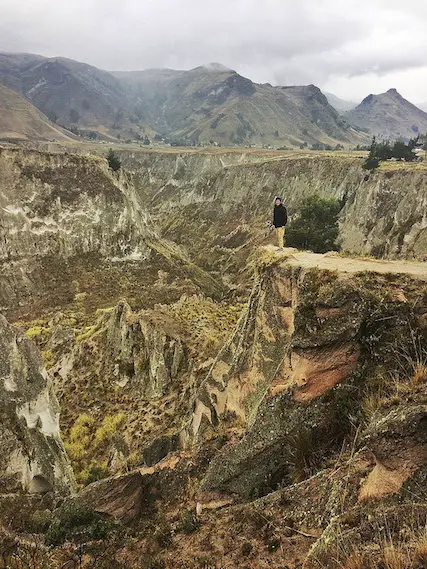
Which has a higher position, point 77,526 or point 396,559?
point 396,559

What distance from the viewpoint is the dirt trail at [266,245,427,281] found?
11.0 metres

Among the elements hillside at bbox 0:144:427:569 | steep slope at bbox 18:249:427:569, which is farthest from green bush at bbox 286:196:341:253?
steep slope at bbox 18:249:427:569

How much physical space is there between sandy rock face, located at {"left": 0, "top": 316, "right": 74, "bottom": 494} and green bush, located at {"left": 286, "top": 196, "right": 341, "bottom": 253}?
95.3 ft

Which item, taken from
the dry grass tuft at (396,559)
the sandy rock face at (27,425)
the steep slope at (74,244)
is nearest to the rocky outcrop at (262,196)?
the steep slope at (74,244)

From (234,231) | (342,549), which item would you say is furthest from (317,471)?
(234,231)

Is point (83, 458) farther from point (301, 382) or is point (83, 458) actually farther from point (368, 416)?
point (368, 416)

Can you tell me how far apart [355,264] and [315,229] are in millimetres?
33496

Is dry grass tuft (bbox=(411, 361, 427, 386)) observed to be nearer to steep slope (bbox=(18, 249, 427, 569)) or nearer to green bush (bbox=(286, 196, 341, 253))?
Result: steep slope (bbox=(18, 249, 427, 569))

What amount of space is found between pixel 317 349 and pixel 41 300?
47.6 meters

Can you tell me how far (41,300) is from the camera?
51.4m

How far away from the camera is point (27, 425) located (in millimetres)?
17234

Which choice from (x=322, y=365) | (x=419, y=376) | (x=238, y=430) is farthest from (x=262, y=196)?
(x=419, y=376)

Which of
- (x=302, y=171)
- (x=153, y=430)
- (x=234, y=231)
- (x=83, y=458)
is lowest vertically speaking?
(x=83, y=458)

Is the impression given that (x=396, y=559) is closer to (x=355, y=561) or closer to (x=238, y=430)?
(x=355, y=561)
